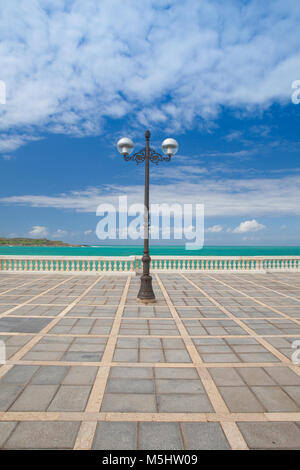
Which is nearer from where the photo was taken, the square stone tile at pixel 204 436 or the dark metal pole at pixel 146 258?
the square stone tile at pixel 204 436

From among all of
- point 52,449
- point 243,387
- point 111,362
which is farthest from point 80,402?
point 243,387

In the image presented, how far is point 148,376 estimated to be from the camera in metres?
3.46

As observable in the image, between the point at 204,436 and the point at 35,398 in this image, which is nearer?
the point at 204,436

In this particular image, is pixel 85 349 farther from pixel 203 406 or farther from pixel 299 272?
pixel 299 272

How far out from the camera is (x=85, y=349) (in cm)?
426

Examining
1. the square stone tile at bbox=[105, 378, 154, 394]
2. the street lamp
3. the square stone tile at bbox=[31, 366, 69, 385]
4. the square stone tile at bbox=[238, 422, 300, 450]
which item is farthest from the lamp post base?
the square stone tile at bbox=[238, 422, 300, 450]

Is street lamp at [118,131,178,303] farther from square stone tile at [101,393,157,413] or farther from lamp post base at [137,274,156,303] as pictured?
square stone tile at [101,393,157,413]

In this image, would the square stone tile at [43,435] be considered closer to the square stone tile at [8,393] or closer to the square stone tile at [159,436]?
the square stone tile at [8,393]

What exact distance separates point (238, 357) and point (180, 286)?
600 centimetres

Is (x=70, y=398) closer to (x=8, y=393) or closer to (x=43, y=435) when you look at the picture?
(x=43, y=435)

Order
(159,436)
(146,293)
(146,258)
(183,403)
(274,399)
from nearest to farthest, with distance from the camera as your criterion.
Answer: (159,436)
(183,403)
(274,399)
(146,293)
(146,258)

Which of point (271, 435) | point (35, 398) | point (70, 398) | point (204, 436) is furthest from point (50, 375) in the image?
point (271, 435)

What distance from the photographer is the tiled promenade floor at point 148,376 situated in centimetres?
239

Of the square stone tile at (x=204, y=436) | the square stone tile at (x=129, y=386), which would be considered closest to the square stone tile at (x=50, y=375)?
the square stone tile at (x=129, y=386)
